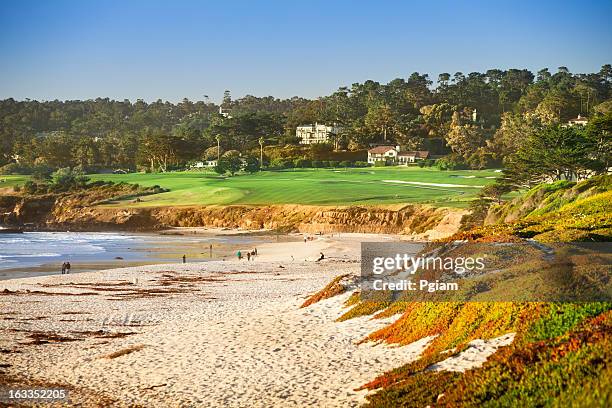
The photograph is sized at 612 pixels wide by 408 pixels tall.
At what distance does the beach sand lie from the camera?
46.5 feet

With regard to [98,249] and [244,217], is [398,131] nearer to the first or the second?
[244,217]

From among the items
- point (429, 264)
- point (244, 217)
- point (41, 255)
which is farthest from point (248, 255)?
point (429, 264)

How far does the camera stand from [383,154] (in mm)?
121125

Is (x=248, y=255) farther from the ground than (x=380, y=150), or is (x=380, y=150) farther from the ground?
(x=380, y=150)

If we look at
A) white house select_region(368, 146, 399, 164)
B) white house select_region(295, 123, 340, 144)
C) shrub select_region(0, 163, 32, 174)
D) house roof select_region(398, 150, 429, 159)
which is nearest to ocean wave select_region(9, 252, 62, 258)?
white house select_region(368, 146, 399, 164)

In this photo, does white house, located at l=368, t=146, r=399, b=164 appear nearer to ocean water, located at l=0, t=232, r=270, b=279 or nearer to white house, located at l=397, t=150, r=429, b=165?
white house, located at l=397, t=150, r=429, b=165

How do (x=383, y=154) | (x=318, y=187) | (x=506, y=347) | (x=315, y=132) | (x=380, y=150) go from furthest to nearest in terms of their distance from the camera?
1. (x=315, y=132)
2. (x=380, y=150)
3. (x=383, y=154)
4. (x=318, y=187)
5. (x=506, y=347)

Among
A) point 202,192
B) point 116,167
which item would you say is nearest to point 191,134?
point 116,167

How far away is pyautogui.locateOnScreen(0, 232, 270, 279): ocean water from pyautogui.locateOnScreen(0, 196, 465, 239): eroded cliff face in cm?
693

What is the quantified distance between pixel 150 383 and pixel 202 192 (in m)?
72.2

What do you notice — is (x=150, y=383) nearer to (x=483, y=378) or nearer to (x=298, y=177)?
(x=483, y=378)

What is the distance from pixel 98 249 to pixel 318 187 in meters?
33.6

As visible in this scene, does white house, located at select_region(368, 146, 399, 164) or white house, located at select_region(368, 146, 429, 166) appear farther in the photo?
white house, located at select_region(368, 146, 399, 164)

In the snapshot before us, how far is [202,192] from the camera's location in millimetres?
86688
